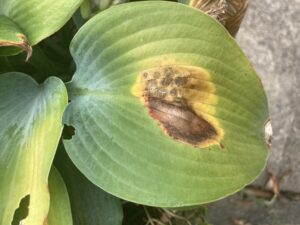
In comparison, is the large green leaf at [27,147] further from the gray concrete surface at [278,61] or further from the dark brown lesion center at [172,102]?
the gray concrete surface at [278,61]

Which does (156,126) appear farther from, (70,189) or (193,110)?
(70,189)

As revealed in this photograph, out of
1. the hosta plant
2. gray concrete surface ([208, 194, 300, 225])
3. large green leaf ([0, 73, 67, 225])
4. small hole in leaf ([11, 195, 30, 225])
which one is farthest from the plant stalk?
gray concrete surface ([208, 194, 300, 225])

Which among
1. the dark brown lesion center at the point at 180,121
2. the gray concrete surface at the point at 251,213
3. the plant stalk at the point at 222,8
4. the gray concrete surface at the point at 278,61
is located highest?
the plant stalk at the point at 222,8

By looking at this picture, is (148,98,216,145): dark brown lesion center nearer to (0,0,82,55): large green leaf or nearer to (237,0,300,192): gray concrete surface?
(0,0,82,55): large green leaf

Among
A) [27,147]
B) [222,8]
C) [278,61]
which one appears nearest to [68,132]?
[27,147]

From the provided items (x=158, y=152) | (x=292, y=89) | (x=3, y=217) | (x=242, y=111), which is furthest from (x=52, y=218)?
(x=292, y=89)

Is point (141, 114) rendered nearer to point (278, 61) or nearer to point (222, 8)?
point (222, 8)

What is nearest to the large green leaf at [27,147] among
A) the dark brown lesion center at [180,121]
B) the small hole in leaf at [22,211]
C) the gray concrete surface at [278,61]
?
the small hole in leaf at [22,211]

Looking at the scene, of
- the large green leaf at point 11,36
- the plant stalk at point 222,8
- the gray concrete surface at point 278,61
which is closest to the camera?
the large green leaf at point 11,36
